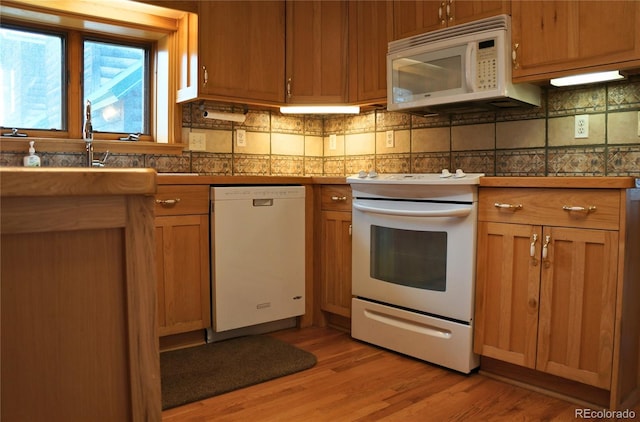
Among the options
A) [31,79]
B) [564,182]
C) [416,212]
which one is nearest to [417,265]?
[416,212]

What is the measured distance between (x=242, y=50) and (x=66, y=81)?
3.20 feet

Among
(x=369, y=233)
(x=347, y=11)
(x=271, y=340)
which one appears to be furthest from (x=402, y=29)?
(x=271, y=340)

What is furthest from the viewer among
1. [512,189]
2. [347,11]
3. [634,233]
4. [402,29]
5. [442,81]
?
[347,11]

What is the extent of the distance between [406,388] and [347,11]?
2184 mm

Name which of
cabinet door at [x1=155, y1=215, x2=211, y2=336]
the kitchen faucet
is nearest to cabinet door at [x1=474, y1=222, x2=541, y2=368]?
cabinet door at [x1=155, y1=215, x2=211, y2=336]

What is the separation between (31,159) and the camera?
2.54 metres

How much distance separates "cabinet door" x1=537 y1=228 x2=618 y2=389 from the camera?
1876 millimetres

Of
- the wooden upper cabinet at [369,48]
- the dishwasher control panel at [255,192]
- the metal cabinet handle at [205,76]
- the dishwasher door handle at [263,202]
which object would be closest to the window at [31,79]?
the metal cabinet handle at [205,76]

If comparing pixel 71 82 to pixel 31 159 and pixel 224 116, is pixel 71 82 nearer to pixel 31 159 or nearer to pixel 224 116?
pixel 31 159

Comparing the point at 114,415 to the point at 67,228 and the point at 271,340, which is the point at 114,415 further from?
the point at 271,340

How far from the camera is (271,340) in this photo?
2.76m

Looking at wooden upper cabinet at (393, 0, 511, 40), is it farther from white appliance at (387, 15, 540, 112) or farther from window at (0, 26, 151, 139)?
window at (0, 26, 151, 139)

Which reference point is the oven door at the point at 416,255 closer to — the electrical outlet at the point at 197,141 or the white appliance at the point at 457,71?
the white appliance at the point at 457,71

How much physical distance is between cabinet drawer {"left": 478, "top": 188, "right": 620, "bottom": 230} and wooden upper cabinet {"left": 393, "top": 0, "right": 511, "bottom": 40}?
2.94 ft
